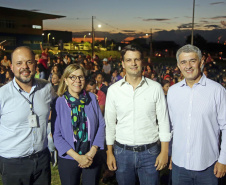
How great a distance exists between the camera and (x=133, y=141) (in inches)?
106

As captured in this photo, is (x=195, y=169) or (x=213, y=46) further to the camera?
(x=213, y=46)

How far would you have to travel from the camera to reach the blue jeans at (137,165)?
2.68 metres

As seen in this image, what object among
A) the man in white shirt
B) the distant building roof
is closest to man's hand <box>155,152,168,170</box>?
the man in white shirt

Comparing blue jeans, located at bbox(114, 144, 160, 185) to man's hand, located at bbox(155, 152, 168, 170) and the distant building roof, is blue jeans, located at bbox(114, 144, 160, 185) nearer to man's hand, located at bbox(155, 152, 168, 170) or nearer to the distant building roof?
man's hand, located at bbox(155, 152, 168, 170)

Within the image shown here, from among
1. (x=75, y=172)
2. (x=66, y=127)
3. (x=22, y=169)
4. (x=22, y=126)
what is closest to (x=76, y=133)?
(x=66, y=127)

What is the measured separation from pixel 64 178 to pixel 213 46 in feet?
231

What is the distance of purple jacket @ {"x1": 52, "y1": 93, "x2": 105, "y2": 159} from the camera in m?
2.70

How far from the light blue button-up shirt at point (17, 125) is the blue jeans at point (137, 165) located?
902 millimetres

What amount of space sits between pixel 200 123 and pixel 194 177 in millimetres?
562

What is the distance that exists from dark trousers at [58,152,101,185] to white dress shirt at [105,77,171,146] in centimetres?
42

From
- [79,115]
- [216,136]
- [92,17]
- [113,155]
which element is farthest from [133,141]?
[92,17]

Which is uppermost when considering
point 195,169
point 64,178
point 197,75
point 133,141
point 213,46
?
point 213,46

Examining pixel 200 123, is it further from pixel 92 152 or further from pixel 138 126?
pixel 92 152

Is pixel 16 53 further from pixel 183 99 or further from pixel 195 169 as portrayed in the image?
pixel 195 169
